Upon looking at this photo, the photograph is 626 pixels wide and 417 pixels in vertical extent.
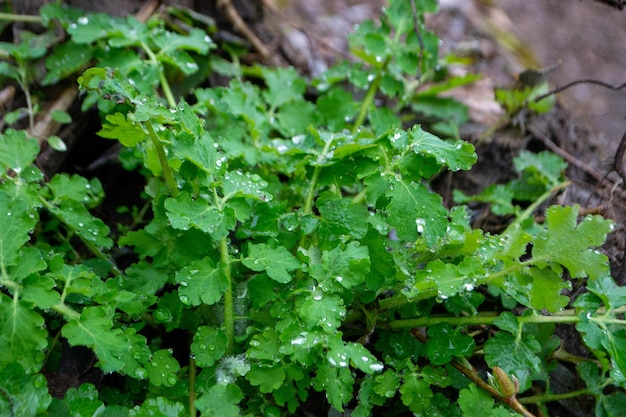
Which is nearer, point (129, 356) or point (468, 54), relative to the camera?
point (129, 356)

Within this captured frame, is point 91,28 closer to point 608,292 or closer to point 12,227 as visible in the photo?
point 12,227

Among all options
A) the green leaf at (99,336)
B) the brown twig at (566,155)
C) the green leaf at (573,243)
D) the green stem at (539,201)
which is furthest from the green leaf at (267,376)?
the brown twig at (566,155)

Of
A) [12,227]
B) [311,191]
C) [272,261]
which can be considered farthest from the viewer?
[311,191]

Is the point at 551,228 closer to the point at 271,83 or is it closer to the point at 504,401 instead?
the point at 504,401

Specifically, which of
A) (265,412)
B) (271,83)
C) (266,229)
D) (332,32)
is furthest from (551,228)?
(332,32)

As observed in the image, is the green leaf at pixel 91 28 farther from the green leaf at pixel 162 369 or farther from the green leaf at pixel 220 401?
the green leaf at pixel 220 401

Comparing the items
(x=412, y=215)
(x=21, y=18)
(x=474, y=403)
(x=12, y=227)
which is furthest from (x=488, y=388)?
(x=21, y=18)
